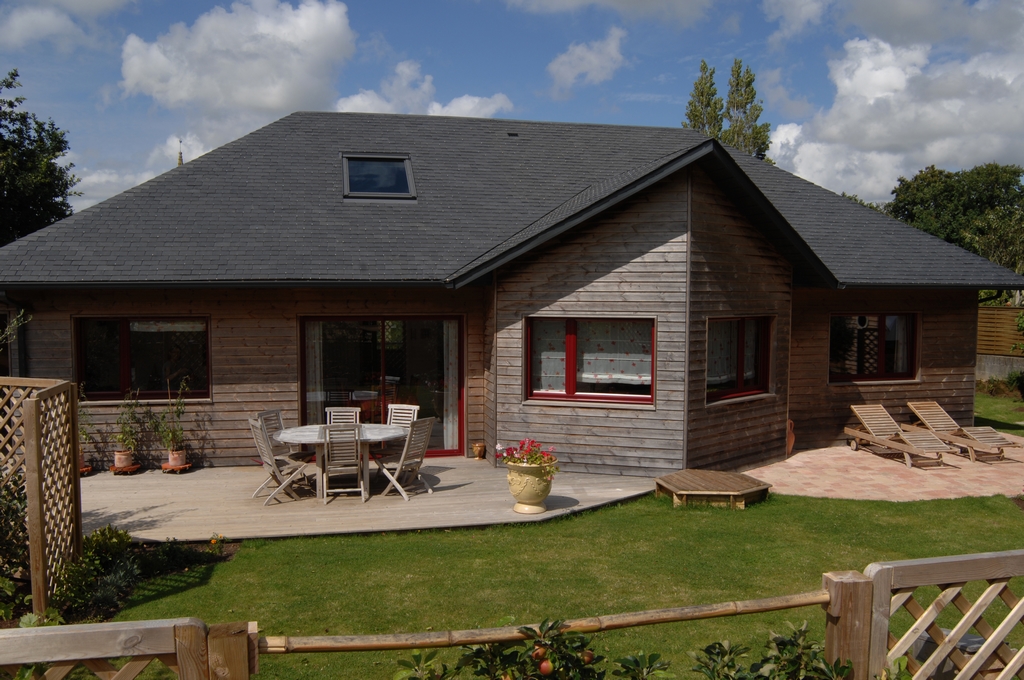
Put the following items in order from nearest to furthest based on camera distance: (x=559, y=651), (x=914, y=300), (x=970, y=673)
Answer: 1. (x=559, y=651)
2. (x=970, y=673)
3. (x=914, y=300)

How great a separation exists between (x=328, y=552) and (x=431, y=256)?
17.8 ft

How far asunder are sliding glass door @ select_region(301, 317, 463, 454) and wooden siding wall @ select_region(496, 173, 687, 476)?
1.35m

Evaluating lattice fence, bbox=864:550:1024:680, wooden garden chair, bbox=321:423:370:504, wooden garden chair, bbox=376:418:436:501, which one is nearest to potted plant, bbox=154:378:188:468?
wooden garden chair, bbox=321:423:370:504

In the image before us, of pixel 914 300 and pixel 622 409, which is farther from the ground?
pixel 914 300

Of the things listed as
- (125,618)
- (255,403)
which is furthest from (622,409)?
(125,618)

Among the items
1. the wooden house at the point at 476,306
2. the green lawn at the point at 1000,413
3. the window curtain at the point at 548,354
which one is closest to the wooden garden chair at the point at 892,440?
the wooden house at the point at 476,306

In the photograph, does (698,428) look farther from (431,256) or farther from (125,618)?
(125,618)

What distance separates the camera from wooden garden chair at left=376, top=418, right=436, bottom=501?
9.12 metres

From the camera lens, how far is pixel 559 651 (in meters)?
3.29

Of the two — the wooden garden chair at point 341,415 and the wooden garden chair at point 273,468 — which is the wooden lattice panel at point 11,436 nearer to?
the wooden garden chair at point 273,468

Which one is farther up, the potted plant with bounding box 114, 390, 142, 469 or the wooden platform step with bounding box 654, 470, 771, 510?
the potted plant with bounding box 114, 390, 142, 469

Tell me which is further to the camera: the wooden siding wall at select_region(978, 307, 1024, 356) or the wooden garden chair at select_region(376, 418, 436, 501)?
the wooden siding wall at select_region(978, 307, 1024, 356)

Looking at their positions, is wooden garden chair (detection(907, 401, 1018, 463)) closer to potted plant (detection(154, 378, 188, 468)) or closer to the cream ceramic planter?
the cream ceramic planter

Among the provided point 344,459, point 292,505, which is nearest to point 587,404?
point 344,459
